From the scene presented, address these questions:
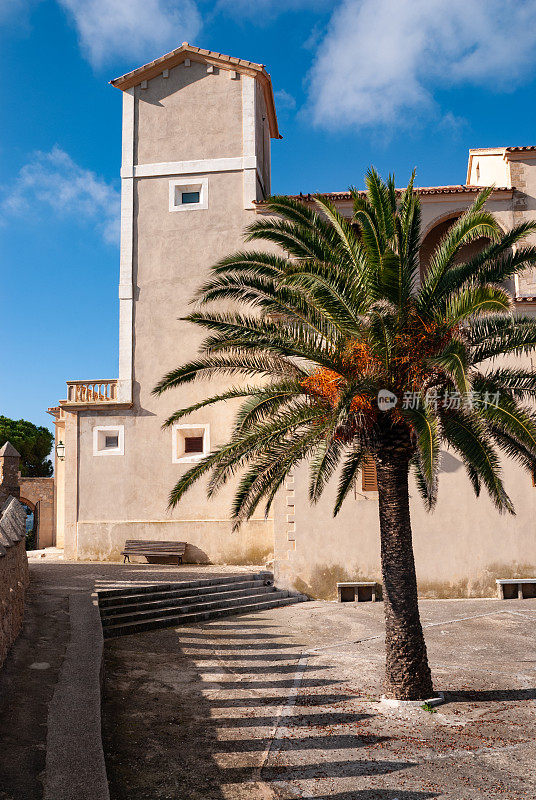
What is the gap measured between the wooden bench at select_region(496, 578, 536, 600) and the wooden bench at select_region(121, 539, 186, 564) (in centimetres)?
899

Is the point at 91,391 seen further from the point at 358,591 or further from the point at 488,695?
the point at 488,695

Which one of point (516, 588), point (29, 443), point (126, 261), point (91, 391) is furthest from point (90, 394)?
point (29, 443)

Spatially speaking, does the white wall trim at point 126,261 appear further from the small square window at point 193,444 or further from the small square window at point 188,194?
the small square window at point 193,444

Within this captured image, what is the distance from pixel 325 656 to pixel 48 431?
4881 centimetres

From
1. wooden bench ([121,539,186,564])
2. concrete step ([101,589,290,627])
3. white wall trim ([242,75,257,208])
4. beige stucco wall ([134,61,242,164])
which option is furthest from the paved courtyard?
beige stucco wall ([134,61,242,164])

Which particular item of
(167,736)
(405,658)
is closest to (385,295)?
(405,658)

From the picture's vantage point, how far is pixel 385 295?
8875mm

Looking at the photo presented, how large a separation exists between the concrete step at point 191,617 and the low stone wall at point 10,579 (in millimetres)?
2180

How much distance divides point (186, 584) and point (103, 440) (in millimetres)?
7308

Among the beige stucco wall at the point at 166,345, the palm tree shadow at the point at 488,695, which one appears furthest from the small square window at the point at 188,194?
the palm tree shadow at the point at 488,695

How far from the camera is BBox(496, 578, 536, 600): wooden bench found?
16891 mm

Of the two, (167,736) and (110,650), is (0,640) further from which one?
(110,650)

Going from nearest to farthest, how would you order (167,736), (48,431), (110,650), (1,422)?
1. (167,736)
2. (110,650)
3. (1,422)
4. (48,431)

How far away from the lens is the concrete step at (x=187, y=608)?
1331 cm
